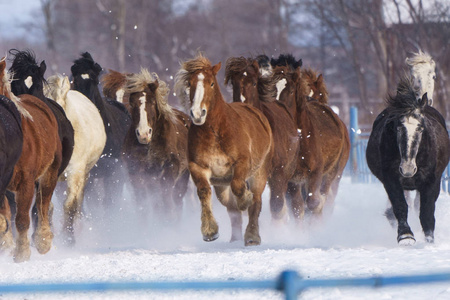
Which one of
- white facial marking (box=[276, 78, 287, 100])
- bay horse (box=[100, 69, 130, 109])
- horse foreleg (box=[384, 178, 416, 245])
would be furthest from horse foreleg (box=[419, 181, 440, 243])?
bay horse (box=[100, 69, 130, 109])

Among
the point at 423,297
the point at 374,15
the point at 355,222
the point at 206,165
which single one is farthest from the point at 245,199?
the point at 374,15

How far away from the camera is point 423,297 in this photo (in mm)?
6141

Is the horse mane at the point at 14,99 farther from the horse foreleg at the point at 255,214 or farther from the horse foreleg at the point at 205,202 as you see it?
the horse foreleg at the point at 255,214

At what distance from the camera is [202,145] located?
8516mm

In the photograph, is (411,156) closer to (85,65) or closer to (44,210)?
(44,210)

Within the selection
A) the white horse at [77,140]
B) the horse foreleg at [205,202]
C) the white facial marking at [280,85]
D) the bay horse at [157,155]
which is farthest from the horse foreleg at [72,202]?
the white facial marking at [280,85]

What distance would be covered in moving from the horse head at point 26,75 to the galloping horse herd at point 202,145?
0.01 metres

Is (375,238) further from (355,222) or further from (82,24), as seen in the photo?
(82,24)

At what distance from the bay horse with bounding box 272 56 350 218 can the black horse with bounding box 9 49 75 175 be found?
2.75m

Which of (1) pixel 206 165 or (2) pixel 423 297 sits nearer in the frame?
(2) pixel 423 297

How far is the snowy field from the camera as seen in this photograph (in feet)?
20.8

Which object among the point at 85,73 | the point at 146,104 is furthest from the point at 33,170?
the point at 85,73

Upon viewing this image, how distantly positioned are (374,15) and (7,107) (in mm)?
17073

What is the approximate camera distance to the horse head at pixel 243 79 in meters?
10.2
